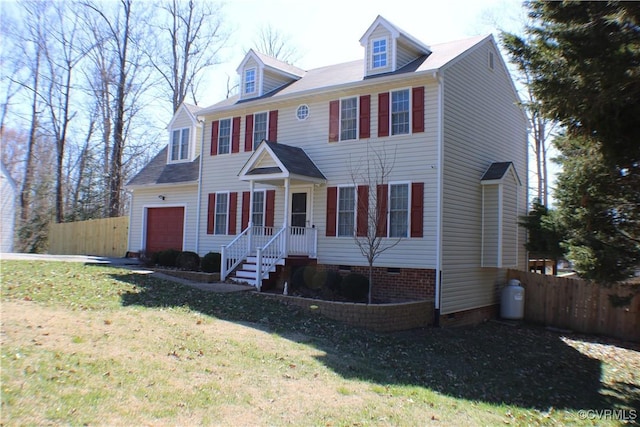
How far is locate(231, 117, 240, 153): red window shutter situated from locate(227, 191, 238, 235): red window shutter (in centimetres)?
162

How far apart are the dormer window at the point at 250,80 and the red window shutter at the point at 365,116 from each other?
520cm

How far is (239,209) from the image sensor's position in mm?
16906

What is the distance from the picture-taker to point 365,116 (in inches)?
567

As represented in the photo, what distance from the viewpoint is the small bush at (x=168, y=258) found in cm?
1744

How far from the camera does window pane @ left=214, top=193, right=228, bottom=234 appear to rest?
57.0 ft

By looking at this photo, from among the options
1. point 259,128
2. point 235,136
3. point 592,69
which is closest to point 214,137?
point 235,136

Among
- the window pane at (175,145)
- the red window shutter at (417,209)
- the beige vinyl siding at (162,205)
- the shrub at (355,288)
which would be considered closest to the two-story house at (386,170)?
the red window shutter at (417,209)

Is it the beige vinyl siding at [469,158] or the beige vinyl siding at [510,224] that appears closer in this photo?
the beige vinyl siding at [469,158]

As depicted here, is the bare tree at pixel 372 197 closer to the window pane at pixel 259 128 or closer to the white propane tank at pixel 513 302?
the window pane at pixel 259 128

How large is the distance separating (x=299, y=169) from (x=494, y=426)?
9494mm

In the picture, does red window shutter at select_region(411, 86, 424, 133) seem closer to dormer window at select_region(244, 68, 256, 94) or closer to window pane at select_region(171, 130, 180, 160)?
dormer window at select_region(244, 68, 256, 94)

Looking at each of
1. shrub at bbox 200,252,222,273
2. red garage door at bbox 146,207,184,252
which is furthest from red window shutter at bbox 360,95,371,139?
red garage door at bbox 146,207,184,252

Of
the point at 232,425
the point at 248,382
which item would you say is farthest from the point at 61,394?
the point at 248,382

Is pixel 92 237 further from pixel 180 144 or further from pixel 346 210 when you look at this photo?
pixel 346 210
